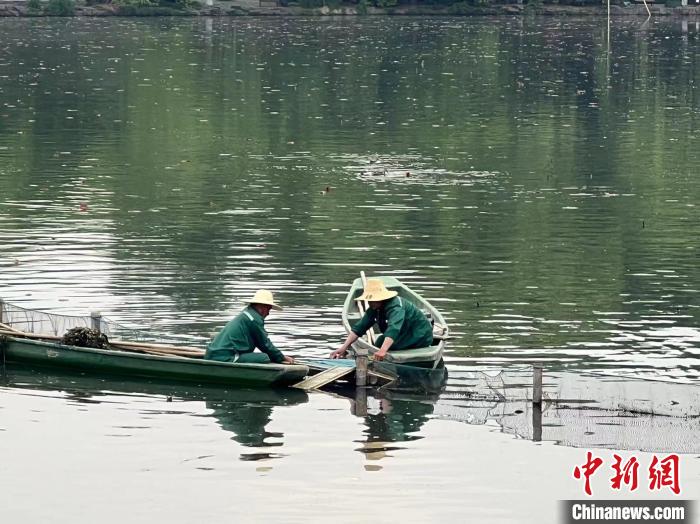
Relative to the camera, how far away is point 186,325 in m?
33.9

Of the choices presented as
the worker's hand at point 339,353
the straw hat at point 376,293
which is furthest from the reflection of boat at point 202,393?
the straw hat at point 376,293

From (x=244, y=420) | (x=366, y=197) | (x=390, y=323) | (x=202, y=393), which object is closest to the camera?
(x=244, y=420)

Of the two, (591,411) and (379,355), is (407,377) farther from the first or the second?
(591,411)

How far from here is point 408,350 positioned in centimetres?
2933

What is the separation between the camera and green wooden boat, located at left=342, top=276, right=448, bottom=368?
Result: 95.4 ft

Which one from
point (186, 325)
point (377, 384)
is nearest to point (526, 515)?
point (377, 384)

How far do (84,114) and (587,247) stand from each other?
42236 millimetres

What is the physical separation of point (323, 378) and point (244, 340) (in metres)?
1.54

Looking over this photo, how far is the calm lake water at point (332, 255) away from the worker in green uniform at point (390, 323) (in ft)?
3.40

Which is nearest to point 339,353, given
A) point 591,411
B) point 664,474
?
point 591,411

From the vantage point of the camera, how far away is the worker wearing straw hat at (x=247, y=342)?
28.5 meters

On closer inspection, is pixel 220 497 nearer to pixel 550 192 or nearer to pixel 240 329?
pixel 240 329

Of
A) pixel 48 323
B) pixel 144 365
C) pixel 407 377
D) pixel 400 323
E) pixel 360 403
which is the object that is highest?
pixel 400 323

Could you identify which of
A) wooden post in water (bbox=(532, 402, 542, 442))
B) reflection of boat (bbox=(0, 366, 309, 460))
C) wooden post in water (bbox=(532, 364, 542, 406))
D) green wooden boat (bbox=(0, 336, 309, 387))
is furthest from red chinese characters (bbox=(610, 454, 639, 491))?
green wooden boat (bbox=(0, 336, 309, 387))
